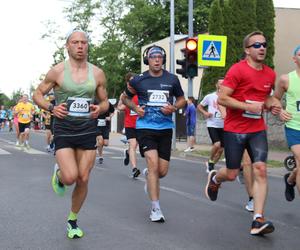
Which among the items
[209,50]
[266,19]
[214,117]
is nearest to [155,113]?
[214,117]

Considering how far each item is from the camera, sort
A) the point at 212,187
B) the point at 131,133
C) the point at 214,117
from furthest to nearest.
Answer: the point at 131,133
the point at 214,117
the point at 212,187

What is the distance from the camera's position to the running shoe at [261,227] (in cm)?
526

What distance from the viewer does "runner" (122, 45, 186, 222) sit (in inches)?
246

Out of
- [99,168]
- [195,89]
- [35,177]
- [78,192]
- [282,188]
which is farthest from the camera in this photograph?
[195,89]

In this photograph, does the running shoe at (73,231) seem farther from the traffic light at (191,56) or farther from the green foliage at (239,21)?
the green foliage at (239,21)

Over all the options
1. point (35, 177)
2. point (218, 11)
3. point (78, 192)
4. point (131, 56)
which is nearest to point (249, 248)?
point (78, 192)

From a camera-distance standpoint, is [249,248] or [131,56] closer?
[249,248]

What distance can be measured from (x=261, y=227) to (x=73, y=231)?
6.02ft

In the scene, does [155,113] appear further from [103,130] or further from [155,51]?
[103,130]

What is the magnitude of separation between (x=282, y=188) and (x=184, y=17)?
45.1 meters

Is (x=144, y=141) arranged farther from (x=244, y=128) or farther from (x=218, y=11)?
(x=218, y=11)

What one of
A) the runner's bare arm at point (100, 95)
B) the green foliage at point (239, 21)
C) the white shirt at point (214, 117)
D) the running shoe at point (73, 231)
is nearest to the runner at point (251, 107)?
the runner's bare arm at point (100, 95)

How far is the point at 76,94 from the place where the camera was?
206 inches

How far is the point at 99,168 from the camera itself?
11.9 metres
